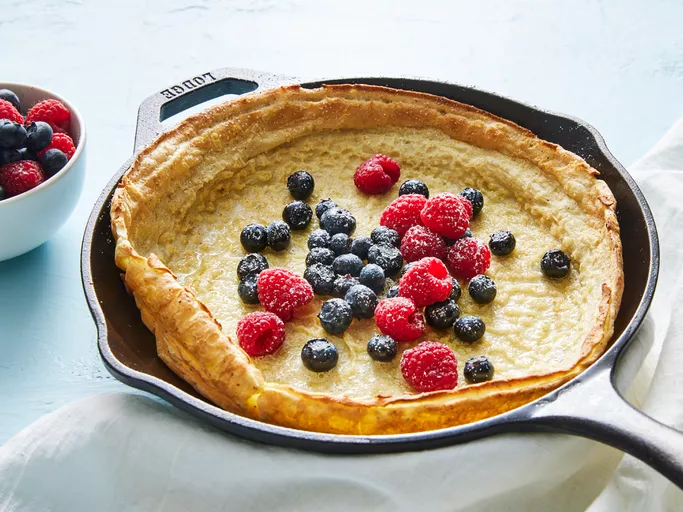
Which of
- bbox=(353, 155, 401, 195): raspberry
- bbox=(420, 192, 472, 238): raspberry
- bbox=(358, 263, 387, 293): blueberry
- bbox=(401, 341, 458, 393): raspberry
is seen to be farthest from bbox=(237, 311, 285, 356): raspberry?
bbox=(353, 155, 401, 195): raspberry

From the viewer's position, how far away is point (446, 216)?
2857mm

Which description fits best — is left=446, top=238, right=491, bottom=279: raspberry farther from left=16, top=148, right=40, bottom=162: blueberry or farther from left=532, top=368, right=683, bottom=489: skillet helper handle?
left=16, top=148, right=40, bottom=162: blueberry

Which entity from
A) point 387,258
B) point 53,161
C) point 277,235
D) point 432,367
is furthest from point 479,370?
point 53,161

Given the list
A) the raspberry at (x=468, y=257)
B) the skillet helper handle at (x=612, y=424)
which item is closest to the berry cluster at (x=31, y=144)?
the raspberry at (x=468, y=257)

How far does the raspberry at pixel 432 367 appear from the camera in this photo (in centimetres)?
246

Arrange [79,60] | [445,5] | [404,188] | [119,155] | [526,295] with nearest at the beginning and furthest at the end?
[526,295]
[404,188]
[119,155]
[79,60]
[445,5]

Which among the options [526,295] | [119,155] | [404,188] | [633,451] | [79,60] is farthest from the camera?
[79,60]

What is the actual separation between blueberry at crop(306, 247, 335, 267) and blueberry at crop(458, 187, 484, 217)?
608 millimetres

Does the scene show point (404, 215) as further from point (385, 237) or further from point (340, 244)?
point (340, 244)

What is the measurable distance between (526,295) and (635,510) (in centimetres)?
80

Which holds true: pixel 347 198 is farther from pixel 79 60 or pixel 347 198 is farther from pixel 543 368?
pixel 79 60

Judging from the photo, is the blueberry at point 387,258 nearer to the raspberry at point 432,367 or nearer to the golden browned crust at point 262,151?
the raspberry at point 432,367

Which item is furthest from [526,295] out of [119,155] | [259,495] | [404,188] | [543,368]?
[119,155]

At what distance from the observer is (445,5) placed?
5137 mm
